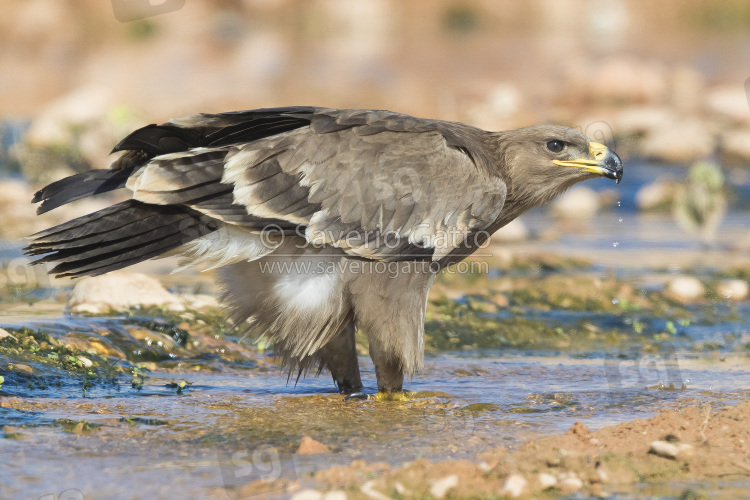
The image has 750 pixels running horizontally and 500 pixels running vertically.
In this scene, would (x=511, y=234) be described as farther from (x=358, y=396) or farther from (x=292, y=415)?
(x=292, y=415)

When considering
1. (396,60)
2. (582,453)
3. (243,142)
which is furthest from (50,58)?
(582,453)

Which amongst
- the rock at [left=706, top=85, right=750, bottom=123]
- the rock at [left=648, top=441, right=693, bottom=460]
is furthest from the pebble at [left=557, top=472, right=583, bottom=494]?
the rock at [left=706, top=85, right=750, bottom=123]

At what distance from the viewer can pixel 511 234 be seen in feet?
36.7

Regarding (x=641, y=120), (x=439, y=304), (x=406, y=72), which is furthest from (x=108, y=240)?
(x=406, y=72)

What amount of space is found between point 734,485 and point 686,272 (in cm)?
570

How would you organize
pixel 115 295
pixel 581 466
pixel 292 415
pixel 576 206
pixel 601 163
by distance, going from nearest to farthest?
1. pixel 581 466
2. pixel 292 415
3. pixel 601 163
4. pixel 115 295
5. pixel 576 206

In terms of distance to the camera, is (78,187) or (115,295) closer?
(78,187)

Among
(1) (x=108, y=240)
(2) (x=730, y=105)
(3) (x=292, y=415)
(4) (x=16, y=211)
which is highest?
(2) (x=730, y=105)

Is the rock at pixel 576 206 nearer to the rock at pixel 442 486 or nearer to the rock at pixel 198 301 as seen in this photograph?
the rock at pixel 198 301

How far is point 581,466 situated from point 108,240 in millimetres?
2626

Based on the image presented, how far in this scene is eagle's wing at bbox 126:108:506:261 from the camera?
17.5ft

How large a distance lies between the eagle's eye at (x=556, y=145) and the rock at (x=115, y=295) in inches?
111

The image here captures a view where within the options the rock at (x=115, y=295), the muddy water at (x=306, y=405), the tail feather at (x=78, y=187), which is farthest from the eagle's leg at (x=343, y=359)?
the rock at (x=115, y=295)

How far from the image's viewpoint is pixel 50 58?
26.4 meters
